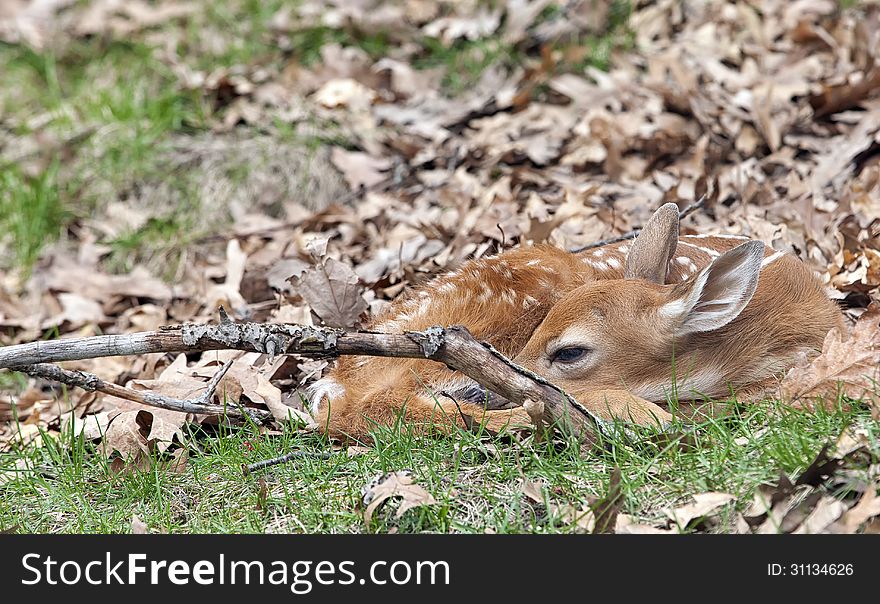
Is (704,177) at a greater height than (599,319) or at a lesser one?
lesser

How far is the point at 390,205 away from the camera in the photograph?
21.0 feet

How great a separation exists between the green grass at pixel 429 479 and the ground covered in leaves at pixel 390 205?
0.01 m

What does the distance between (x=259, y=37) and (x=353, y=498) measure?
5.83 metres

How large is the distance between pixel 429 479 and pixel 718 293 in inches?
47.2

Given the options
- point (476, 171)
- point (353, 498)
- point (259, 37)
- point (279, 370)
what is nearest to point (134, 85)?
point (259, 37)

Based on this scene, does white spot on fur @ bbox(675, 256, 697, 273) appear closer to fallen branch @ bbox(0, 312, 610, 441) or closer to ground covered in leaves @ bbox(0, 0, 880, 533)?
ground covered in leaves @ bbox(0, 0, 880, 533)

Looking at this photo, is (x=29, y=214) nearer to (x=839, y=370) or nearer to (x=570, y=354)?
(x=570, y=354)

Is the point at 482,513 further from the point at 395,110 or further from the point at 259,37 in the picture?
the point at 259,37

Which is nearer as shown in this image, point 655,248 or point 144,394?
point 144,394

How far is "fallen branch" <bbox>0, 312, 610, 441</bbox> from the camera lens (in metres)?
3.20

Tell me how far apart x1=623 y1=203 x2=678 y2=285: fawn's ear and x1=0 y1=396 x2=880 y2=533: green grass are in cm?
74

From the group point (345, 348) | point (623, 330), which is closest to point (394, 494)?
point (345, 348)

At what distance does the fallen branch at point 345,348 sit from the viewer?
10.5 feet

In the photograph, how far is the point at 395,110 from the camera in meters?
7.40
